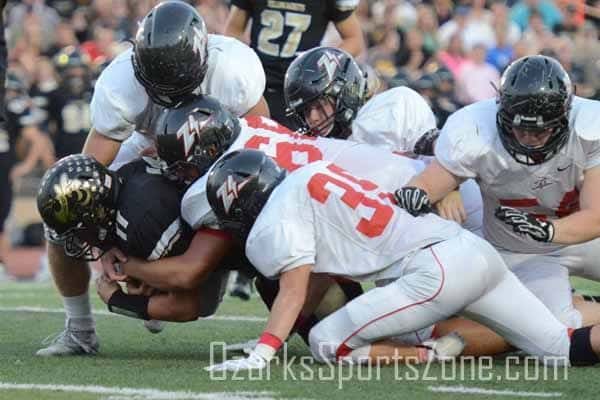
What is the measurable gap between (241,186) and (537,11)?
11061mm

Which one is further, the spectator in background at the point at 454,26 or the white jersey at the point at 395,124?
the spectator in background at the point at 454,26

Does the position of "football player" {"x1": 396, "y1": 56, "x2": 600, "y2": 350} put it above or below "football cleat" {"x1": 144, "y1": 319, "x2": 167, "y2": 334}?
above

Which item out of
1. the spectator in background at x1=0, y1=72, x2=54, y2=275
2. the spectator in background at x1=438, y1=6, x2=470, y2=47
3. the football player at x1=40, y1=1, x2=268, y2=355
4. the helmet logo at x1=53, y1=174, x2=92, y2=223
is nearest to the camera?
the helmet logo at x1=53, y1=174, x2=92, y2=223

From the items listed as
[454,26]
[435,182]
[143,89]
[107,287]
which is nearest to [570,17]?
[454,26]

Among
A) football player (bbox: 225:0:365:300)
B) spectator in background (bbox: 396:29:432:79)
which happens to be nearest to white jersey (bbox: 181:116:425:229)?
football player (bbox: 225:0:365:300)

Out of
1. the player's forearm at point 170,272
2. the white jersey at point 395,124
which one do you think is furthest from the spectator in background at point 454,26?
the player's forearm at point 170,272

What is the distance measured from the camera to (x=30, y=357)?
209 inches

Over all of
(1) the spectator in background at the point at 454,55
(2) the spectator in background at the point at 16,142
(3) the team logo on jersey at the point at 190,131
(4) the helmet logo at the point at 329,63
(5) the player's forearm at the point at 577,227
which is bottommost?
(2) the spectator in background at the point at 16,142

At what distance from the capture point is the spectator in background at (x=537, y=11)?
15.1 metres

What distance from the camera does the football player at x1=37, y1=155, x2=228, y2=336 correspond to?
16.4 ft

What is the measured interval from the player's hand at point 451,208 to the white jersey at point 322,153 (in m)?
0.17

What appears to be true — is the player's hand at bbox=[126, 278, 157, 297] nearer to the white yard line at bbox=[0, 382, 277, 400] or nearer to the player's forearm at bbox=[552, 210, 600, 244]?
the white yard line at bbox=[0, 382, 277, 400]

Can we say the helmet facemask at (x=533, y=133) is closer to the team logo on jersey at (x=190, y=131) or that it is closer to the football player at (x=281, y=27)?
the team logo on jersey at (x=190, y=131)

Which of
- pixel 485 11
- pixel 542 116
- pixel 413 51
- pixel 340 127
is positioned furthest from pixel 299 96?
pixel 485 11
